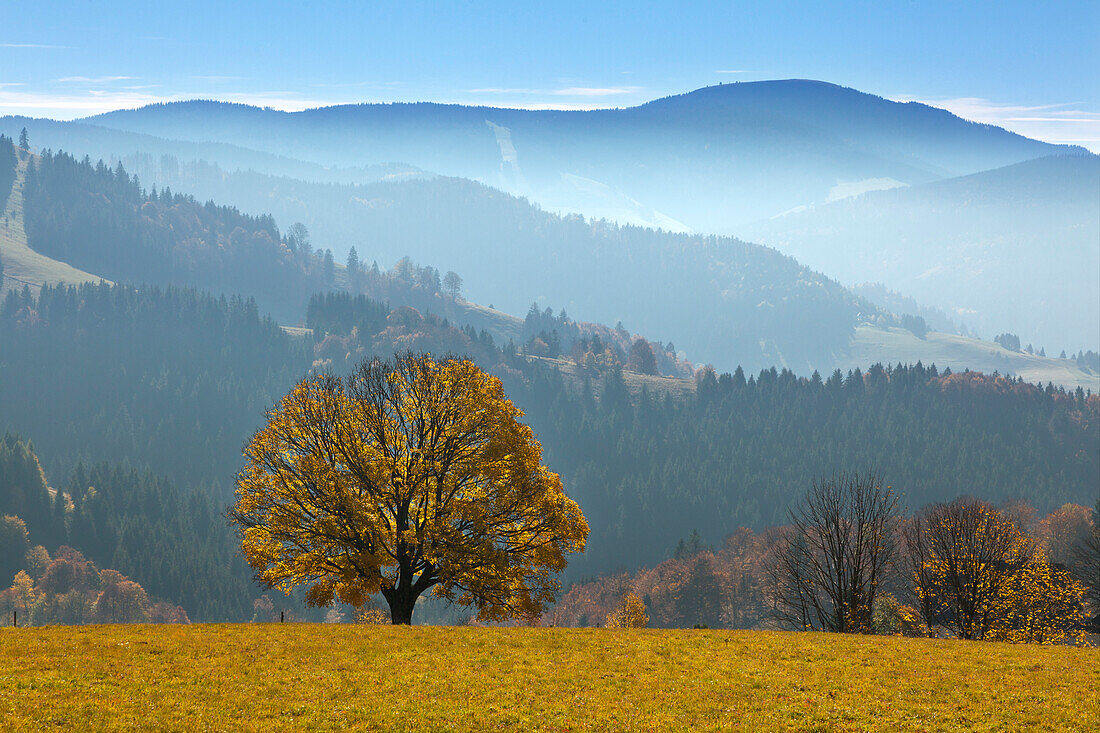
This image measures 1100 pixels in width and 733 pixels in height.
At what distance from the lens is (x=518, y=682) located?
27.4 meters

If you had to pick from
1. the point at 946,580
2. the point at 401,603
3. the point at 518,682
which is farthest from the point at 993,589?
the point at 518,682

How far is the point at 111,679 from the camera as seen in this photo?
1016 inches

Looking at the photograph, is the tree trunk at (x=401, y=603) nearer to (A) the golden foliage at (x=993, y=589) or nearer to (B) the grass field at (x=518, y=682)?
(B) the grass field at (x=518, y=682)

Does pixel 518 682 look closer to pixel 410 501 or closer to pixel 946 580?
pixel 410 501

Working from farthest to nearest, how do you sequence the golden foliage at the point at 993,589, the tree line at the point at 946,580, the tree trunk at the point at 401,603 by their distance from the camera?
the golden foliage at the point at 993,589 → the tree line at the point at 946,580 → the tree trunk at the point at 401,603

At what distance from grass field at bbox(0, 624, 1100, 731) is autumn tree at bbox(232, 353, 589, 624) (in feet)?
24.1

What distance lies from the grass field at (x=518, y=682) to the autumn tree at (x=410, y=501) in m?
7.33

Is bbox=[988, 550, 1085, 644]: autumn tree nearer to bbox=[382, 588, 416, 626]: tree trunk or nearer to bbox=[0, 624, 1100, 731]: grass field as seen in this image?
bbox=[0, 624, 1100, 731]: grass field

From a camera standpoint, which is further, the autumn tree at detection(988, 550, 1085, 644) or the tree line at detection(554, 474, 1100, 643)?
the autumn tree at detection(988, 550, 1085, 644)

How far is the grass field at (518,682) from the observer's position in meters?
23.4

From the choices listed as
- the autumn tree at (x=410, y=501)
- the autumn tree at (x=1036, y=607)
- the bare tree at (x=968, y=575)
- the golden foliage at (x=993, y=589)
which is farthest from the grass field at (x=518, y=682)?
the autumn tree at (x=1036, y=607)

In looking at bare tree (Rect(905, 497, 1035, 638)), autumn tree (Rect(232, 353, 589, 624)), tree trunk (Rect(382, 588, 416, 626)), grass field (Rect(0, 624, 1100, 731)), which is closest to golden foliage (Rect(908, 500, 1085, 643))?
bare tree (Rect(905, 497, 1035, 638))

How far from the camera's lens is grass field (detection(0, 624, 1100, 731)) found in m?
23.4

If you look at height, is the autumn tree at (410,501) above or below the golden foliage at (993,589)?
above
